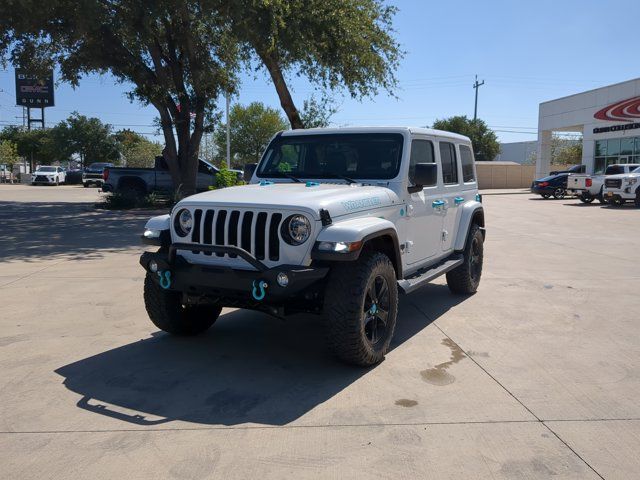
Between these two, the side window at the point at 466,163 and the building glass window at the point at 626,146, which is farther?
the building glass window at the point at 626,146

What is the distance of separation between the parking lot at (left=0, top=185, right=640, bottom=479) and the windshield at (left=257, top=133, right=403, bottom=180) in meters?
1.60

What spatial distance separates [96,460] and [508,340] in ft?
12.5

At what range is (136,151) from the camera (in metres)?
62.0

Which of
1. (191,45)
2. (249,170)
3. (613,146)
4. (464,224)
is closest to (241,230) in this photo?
(249,170)

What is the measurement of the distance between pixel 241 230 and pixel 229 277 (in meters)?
0.37

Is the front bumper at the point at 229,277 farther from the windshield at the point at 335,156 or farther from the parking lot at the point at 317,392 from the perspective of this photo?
the windshield at the point at 335,156

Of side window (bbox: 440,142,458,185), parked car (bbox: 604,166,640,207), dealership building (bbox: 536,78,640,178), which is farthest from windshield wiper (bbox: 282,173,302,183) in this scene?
dealership building (bbox: 536,78,640,178)

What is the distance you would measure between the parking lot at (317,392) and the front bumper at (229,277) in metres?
0.68

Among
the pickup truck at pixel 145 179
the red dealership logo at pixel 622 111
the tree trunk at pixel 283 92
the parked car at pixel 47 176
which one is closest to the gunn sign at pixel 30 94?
the parked car at pixel 47 176

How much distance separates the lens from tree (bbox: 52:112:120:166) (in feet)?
174

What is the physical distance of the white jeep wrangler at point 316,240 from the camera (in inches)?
165

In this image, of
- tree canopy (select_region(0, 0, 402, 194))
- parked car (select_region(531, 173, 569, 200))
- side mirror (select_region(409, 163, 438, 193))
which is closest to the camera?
side mirror (select_region(409, 163, 438, 193))

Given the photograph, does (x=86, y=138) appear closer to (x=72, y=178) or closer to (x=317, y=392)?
(x=72, y=178)

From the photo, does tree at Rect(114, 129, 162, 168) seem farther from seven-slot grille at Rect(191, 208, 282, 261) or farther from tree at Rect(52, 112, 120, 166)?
seven-slot grille at Rect(191, 208, 282, 261)
